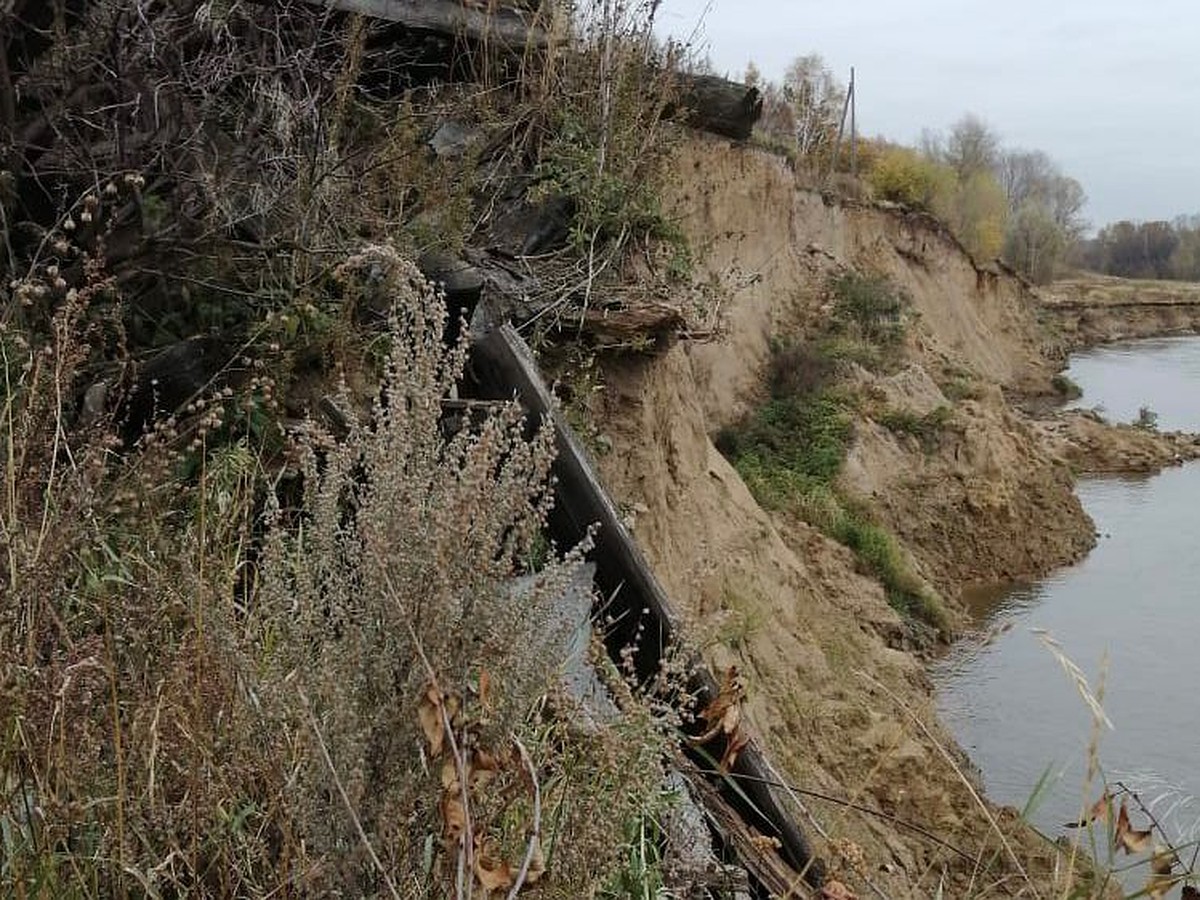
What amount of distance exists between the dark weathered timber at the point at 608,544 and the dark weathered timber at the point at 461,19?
6.71 feet

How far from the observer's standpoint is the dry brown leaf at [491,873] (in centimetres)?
183

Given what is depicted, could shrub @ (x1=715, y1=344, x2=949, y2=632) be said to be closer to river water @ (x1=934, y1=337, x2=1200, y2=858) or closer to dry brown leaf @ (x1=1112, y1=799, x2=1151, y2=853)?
river water @ (x1=934, y1=337, x2=1200, y2=858)

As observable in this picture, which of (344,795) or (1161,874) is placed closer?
(344,795)

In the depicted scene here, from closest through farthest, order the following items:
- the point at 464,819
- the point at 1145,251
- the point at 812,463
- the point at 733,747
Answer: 1. the point at 464,819
2. the point at 733,747
3. the point at 812,463
4. the point at 1145,251

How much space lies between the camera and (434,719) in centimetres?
189

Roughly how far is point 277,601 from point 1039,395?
31.9m

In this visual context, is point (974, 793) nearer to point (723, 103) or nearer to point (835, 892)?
point (835, 892)

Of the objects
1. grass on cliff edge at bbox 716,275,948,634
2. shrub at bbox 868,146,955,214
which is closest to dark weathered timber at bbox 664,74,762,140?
grass on cliff edge at bbox 716,275,948,634

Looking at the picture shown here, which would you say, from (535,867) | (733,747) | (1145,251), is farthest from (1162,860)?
(1145,251)

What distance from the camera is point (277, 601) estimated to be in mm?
2406

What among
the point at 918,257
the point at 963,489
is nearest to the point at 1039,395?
the point at 918,257

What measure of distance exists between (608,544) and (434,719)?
2877 millimetres

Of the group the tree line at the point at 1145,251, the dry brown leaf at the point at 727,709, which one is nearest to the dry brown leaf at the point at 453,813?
the dry brown leaf at the point at 727,709

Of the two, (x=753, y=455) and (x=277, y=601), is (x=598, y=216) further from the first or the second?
(x=753, y=455)
